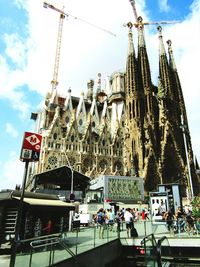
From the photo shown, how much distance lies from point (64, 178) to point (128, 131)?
2984 cm

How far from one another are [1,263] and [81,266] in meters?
2.83

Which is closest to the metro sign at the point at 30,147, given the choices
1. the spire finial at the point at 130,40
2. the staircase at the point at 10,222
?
the staircase at the point at 10,222

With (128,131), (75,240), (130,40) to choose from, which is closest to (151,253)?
(75,240)

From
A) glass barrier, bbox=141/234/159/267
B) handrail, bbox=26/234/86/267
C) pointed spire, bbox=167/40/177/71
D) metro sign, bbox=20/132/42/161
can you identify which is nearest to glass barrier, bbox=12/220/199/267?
handrail, bbox=26/234/86/267

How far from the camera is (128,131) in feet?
180

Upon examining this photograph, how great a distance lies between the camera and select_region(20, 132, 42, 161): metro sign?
6.70m

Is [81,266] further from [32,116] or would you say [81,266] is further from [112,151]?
[32,116]

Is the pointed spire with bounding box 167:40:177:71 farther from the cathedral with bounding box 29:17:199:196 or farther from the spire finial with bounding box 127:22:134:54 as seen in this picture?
the spire finial with bounding box 127:22:134:54

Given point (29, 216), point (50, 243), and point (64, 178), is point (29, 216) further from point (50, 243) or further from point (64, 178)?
point (64, 178)

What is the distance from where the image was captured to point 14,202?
34.6 ft

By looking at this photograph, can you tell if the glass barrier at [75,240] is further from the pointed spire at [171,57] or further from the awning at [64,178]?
the pointed spire at [171,57]

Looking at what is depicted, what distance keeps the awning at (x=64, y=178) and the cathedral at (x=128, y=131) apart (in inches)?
739

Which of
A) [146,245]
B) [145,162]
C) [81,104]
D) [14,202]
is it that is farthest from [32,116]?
[146,245]

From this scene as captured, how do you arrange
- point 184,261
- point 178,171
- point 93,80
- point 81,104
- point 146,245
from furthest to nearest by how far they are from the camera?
point 93,80, point 81,104, point 178,171, point 184,261, point 146,245
